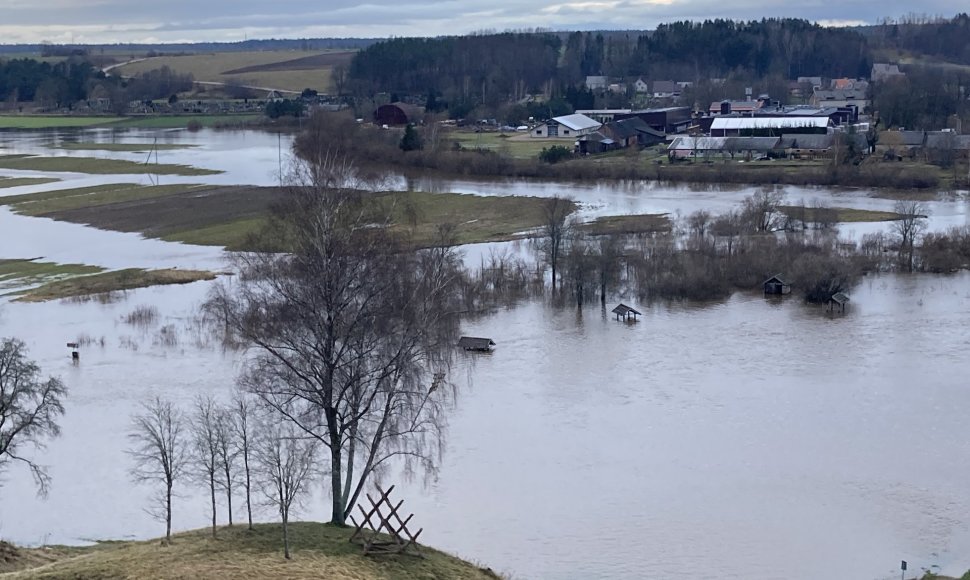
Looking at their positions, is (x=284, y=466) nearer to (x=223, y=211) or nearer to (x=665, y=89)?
(x=223, y=211)

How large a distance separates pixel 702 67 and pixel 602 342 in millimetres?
55549

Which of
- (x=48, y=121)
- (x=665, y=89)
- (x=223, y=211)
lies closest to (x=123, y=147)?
(x=48, y=121)

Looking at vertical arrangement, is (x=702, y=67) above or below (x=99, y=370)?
above

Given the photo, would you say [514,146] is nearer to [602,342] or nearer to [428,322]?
[602,342]

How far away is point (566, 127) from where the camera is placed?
4656 cm

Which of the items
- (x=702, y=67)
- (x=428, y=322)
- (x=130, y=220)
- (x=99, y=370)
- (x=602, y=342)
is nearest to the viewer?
(x=428, y=322)

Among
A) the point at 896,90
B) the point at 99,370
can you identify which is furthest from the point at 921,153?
the point at 99,370

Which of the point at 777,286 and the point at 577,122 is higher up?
the point at 577,122

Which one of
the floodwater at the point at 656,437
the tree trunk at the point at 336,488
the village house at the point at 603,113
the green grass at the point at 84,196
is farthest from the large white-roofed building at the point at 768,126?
the tree trunk at the point at 336,488

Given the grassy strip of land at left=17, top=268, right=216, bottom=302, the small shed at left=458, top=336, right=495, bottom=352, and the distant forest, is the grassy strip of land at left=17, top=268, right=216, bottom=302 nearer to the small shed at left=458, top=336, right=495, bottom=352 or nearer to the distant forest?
the small shed at left=458, top=336, right=495, bottom=352

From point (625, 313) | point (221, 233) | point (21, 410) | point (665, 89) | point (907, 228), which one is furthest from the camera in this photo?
point (665, 89)

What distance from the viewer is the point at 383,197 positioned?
30.3 meters

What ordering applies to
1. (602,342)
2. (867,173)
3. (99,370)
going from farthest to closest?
(867,173)
(602,342)
(99,370)

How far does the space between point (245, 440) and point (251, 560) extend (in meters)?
1.90
